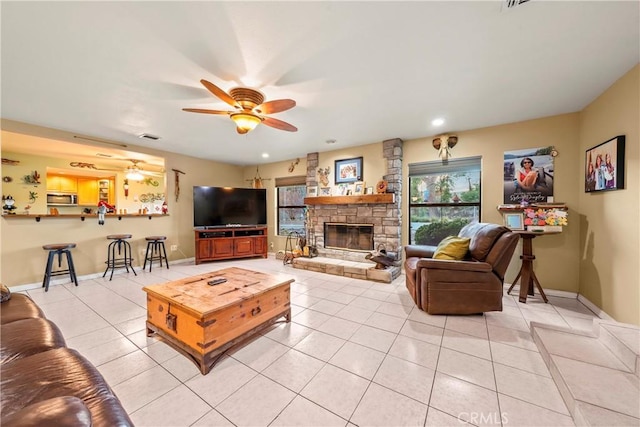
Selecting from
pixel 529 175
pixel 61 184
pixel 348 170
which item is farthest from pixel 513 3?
pixel 61 184

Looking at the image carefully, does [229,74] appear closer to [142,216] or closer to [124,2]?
[124,2]

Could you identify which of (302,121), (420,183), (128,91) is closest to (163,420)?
(128,91)

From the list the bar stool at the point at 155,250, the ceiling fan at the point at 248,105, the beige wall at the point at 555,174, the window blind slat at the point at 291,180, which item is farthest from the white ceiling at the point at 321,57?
the window blind slat at the point at 291,180

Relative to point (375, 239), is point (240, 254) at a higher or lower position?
lower

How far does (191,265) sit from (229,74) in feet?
13.4

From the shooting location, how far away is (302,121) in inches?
130

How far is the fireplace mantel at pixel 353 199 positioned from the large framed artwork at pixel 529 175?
5.33 ft

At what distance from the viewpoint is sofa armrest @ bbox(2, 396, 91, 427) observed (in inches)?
24.5

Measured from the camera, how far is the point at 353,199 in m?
4.42

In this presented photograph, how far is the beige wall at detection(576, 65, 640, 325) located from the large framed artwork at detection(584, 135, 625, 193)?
2.1 inches

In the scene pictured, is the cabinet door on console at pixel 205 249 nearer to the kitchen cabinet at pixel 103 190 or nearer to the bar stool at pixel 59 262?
the bar stool at pixel 59 262

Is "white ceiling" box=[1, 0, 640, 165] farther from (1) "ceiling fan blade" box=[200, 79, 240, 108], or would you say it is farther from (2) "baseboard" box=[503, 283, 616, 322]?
(2) "baseboard" box=[503, 283, 616, 322]

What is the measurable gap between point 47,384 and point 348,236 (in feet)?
13.6

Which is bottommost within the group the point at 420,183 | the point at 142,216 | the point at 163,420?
the point at 163,420
